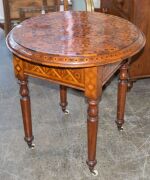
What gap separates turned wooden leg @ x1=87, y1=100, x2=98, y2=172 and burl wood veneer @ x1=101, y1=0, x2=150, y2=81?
2.84 ft

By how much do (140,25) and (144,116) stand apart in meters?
0.60

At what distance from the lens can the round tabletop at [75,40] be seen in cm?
124

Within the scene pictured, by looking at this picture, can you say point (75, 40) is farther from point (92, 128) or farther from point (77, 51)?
point (92, 128)

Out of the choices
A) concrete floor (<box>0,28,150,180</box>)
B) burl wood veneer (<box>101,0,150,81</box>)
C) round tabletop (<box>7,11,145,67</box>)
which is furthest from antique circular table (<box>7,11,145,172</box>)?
burl wood veneer (<box>101,0,150,81</box>)

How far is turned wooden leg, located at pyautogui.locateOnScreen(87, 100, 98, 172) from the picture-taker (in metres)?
1.37

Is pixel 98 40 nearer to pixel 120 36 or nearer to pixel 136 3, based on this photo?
pixel 120 36

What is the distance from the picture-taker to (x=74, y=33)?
4.72 ft

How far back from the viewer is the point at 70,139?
1848mm

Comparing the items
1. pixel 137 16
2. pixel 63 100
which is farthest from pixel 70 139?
pixel 137 16

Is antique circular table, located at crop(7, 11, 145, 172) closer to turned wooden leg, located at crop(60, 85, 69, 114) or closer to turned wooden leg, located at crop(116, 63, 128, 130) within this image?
turned wooden leg, located at crop(116, 63, 128, 130)

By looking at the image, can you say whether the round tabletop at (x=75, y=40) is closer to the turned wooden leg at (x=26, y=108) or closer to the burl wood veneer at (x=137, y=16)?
the turned wooden leg at (x=26, y=108)

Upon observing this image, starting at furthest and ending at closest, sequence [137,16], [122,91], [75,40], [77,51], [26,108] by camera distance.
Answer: [137,16] < [122,91] < [26,108] < [75,40] < [77,51]

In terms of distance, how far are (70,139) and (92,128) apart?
45cm

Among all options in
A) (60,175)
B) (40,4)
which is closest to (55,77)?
(60,175)
